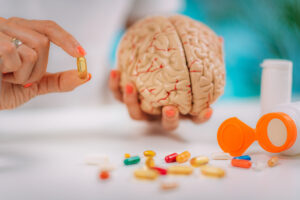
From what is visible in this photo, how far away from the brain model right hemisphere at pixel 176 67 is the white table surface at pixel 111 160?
17cm

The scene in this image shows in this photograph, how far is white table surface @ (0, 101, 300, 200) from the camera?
2.63 ft

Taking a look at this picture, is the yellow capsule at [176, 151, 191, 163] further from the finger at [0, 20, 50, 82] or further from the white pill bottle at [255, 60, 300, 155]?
the finger at [0, 20, 50, 82]

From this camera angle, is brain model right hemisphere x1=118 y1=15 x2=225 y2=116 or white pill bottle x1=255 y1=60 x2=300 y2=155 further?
brain model right hemisphere x1=118 y1=15 x2=225 y2=116

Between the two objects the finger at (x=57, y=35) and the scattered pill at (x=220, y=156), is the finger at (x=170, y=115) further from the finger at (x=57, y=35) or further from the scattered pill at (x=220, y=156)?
the finger at (x=57, y=35)

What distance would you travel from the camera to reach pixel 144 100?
1261mm

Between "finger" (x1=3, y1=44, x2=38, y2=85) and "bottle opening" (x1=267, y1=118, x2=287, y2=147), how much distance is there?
2.49 ft

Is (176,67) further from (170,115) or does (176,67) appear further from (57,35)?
(57,35)

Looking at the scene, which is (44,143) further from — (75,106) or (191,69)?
(75,106)

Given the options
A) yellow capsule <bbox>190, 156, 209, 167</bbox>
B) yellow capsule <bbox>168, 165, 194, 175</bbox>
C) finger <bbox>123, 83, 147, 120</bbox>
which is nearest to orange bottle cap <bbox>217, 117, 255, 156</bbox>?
yellow capsule <bbox>190, 156, 209, 167</bbox>

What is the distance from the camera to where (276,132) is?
3.48 feet

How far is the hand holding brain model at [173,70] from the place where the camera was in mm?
1170

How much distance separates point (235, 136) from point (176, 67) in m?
0.31

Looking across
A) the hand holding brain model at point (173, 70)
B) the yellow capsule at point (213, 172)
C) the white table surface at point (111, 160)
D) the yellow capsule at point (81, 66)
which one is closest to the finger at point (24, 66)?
the yellow capsule at point (81, 66)

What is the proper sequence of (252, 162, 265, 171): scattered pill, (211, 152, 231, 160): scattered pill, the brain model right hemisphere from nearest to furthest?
(252, 162, 265, 171): scattered pill, (211, 152, 231, 160): scattered pill, the brain model right hemisphere
